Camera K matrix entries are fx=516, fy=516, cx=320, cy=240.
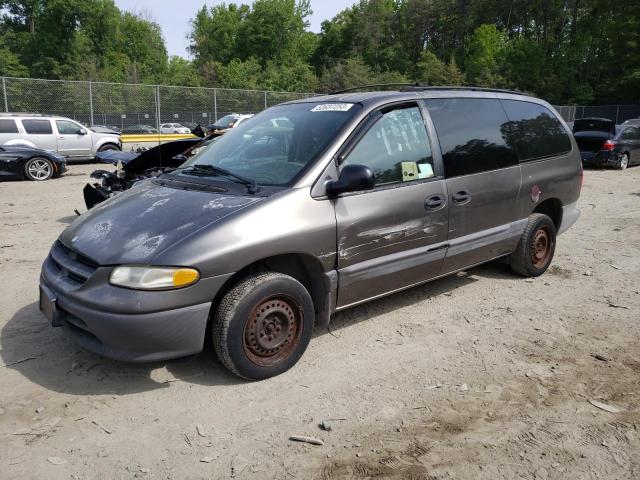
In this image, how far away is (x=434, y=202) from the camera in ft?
13.4

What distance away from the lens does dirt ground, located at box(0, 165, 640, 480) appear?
8.52ft

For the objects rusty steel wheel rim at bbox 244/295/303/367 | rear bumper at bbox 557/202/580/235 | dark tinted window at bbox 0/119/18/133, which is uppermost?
dark tinted window at bbox 0/119/18/133

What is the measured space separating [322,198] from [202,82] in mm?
64176

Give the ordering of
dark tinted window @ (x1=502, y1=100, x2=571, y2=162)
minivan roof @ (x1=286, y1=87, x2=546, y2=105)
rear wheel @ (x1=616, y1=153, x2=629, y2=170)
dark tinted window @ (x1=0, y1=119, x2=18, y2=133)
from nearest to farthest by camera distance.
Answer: minivan roof @ (x1=286, y1=87, x2=546, y2=105) < dark tinted window @ (x1=502, y1=100, x2=571, y2=162) < dark tinted window @ (x1=0, y1=119, x2=18, y2=133) < rear wheel @ (x1=616, y1=153, x2=629, y2=170)

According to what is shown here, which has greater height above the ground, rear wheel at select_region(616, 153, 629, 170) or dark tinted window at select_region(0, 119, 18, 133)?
dark tinted window at select_region(0, 119, 18, 133)

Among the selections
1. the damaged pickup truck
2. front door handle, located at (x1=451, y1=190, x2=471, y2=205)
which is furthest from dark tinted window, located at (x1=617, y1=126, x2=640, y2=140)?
front door handle, located at (x1=451, y1=190, x2=471, y2=205)

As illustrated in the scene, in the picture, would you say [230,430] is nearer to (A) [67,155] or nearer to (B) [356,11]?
(A) [67,155]

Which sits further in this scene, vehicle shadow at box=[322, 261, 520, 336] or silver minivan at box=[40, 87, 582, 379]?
vehicle shadow at box=[322, 261, 520, 336]

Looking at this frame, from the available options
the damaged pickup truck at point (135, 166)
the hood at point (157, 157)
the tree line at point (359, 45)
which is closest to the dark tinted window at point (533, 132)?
the damaged pickup truck at point (135, 166)

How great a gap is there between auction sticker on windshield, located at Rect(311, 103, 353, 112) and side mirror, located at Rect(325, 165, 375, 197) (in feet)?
2.25

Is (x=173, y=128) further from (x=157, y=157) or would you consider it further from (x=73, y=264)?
(x=73, y=264)

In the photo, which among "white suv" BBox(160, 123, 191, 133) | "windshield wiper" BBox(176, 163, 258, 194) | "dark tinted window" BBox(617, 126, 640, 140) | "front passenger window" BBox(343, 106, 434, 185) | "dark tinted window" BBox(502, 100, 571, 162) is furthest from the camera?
"white suv" BBox(160, 123, 191, 133)

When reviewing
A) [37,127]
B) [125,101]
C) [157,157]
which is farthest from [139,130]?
[157,157]

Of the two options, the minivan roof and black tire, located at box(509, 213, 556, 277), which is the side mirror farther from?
black tire, located at box(509, 213, 556, 277)
